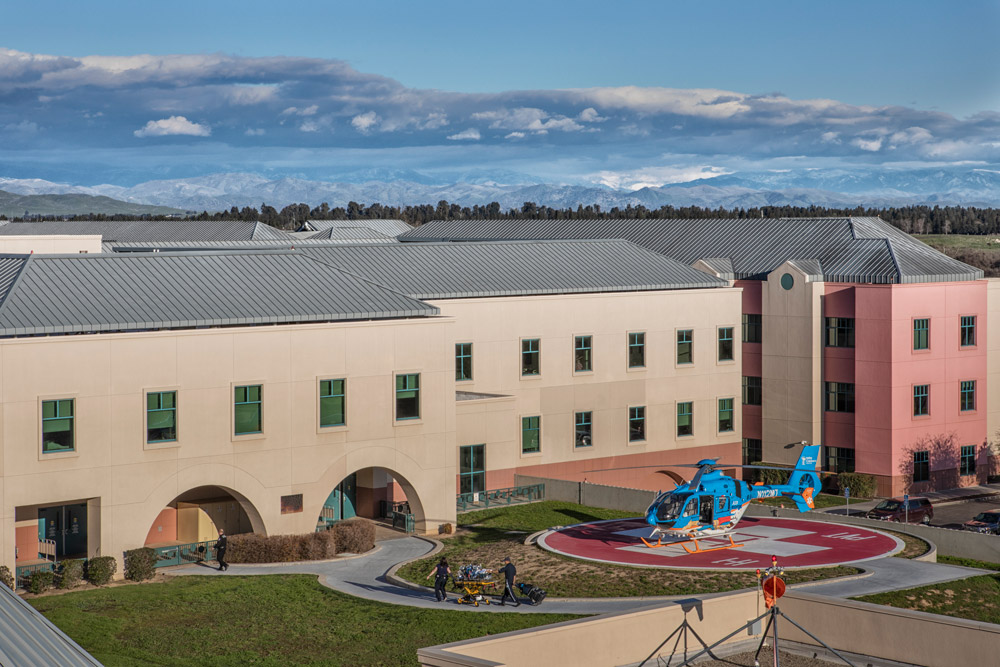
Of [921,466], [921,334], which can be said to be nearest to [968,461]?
[921,466]

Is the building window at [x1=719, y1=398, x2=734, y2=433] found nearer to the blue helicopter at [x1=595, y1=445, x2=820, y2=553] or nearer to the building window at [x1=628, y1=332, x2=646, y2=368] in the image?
the building window at [x1=628, y1=332, x2=646, y2=368]

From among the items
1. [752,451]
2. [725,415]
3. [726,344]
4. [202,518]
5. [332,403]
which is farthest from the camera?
[752,451]

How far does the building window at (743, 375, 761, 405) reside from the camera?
7581 centimetres

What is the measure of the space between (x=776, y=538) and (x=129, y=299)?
26489 millimetres

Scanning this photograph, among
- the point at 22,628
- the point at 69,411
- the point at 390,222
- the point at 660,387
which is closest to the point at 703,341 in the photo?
the point at 660,387

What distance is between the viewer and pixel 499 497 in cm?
6272

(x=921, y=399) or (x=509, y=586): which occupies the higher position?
(x=921, y=399)

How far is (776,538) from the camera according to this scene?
51.0 metres

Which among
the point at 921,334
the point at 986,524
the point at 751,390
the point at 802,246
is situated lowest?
the point at 986,524

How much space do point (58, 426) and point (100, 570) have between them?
5.23 meters

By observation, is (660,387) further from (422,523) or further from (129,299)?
(129,299)

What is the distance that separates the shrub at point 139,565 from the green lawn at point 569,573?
8791mm

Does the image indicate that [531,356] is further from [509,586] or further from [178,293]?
[509,586]

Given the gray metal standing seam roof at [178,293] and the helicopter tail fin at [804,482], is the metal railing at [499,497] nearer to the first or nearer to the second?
the gray metal standing seam roof at [178,293]
